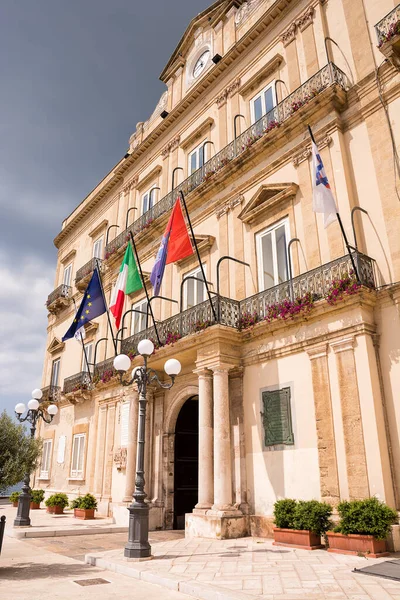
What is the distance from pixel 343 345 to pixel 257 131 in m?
7.68

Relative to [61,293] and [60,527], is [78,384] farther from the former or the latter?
[60,527]

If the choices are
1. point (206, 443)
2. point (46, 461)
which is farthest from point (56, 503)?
point (206, 443)

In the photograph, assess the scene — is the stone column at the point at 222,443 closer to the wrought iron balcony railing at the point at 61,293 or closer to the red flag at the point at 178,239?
the red flag at the point at 178,239

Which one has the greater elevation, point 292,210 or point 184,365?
point 292,210

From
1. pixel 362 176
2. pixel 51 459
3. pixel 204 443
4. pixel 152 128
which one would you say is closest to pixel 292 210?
pixel 362 176

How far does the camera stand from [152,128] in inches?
868

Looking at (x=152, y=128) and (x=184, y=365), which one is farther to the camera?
(x=152, y=128)

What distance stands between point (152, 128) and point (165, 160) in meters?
3.22

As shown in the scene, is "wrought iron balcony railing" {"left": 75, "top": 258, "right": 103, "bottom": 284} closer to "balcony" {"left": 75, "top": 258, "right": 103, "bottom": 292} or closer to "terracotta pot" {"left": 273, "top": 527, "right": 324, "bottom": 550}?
"balcony" {"left": 75, "top": 258, "right": 103, "bottom": 292}

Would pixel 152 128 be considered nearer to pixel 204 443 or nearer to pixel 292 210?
pixel 292 210

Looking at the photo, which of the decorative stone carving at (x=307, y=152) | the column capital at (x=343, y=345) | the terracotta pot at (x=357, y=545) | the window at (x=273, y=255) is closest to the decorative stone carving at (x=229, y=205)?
the window at (x=273, y=255)

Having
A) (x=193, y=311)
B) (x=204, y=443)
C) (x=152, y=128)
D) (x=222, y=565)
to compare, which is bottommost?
(x=222, y=565)

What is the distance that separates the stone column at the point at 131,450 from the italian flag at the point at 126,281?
9.35 ft

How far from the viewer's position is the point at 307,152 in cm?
1252
